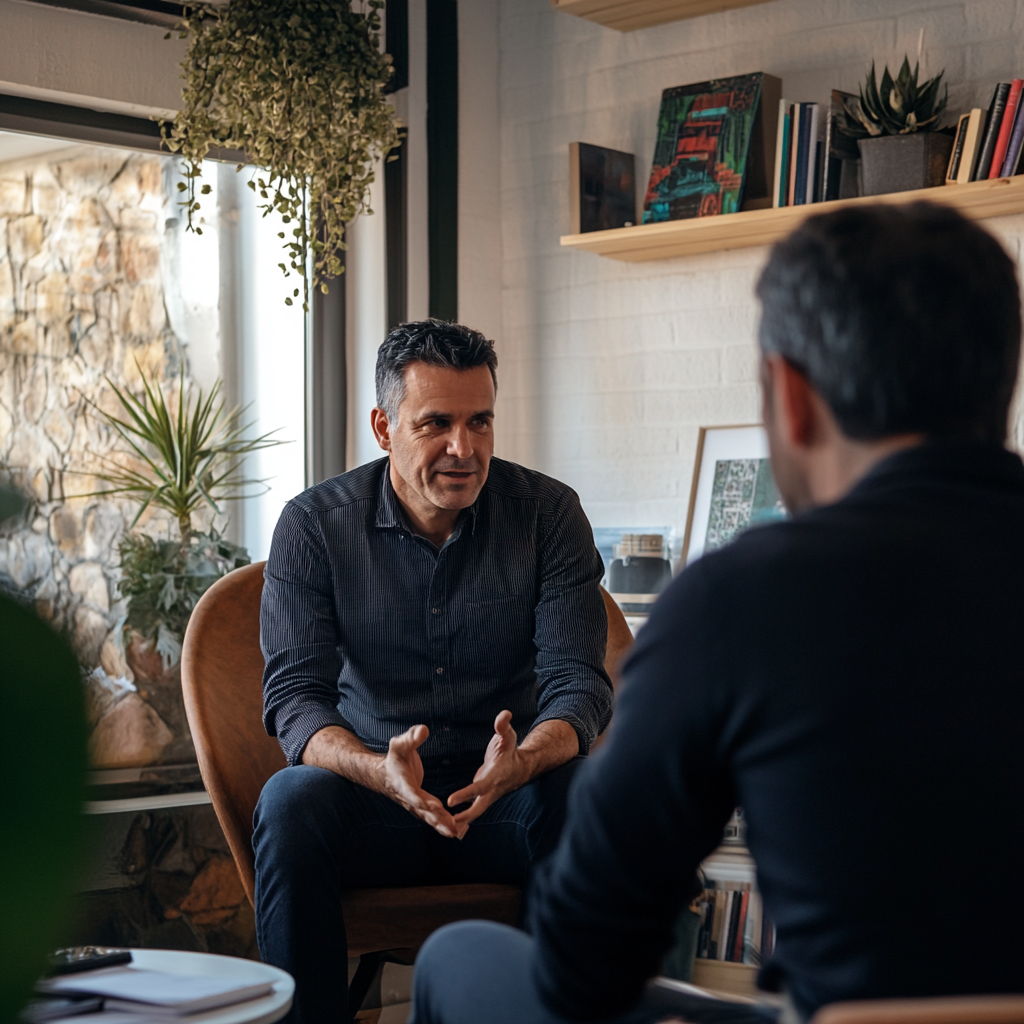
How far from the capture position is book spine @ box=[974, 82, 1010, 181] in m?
2.55

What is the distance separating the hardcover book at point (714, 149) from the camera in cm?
292

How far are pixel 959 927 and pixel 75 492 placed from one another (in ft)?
8.33

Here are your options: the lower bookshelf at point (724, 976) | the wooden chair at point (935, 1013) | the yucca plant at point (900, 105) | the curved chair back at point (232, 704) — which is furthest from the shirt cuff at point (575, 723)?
the yucca plant at point (900, 105)

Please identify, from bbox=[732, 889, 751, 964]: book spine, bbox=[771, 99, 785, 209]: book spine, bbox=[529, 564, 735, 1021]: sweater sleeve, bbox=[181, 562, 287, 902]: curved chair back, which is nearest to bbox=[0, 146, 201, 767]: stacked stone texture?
bbox=[181, 562, 287, 902]: curved chair back

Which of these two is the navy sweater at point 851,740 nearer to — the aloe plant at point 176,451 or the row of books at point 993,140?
the row of books at point 993,140

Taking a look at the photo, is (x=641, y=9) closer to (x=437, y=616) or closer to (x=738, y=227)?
(x=738, y=227)

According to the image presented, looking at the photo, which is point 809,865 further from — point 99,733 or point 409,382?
point 409,382

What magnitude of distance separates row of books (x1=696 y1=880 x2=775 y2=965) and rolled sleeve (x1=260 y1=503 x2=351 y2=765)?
3.22ft

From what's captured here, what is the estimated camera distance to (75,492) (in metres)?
2.94

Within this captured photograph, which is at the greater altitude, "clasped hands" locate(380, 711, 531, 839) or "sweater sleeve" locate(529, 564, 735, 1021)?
"sweater sleeve" locate(529, 564, 735, 1021)

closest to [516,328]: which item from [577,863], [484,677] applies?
[484,677]

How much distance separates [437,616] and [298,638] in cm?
23

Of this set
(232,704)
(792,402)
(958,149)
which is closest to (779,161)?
(958,149)

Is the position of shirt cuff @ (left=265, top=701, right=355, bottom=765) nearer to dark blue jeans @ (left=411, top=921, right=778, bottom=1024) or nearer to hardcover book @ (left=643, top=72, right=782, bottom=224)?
dark blue jeans @ (left=411, top=921, right=778, bottom=1024)
